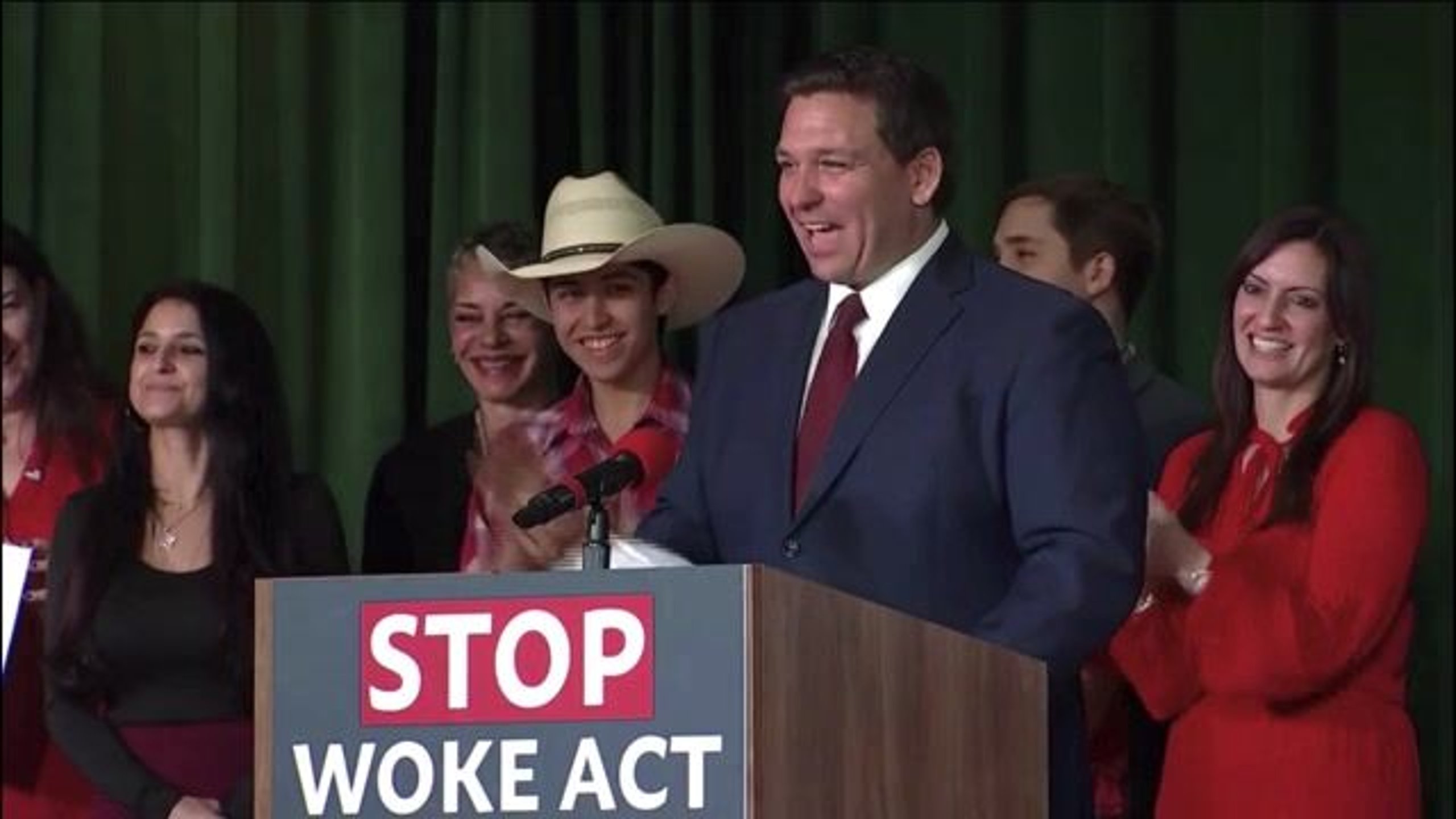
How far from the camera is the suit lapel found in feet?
10.9

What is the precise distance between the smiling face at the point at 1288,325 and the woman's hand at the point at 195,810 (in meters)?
1.47

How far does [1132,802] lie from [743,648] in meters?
1.94

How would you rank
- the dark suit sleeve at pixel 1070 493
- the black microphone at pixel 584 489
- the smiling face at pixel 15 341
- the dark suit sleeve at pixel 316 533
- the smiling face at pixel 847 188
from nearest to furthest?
the black microphone at pixel 584 489
the dark suit sleeve at pixel 1070 493
the smiling face at pixel 847 188
the dark suit sleeve at pixel 316 533
the smiling face at pixel 15 341

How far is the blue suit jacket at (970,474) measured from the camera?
10.7ft

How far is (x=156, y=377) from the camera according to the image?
15.0 ft

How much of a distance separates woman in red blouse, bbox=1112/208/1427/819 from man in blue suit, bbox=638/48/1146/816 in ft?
1.90

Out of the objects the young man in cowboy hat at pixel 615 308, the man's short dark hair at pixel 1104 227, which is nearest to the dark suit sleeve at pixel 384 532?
the young man in cowboy hat at pixel 615 308

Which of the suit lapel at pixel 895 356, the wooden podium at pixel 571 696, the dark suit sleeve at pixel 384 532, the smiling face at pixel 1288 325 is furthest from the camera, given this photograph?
the dark suit sleeve at pixel 384 532

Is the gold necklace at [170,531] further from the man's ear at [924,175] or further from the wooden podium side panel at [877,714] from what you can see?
the wooden podium side panel at [877,714]

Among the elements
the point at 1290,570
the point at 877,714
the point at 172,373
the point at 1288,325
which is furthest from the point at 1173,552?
the point at 172,373

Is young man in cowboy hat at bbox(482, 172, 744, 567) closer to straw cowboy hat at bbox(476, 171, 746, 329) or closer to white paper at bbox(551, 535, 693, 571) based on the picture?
straw cowboy hat at bbox(476, 171, 746, 329)

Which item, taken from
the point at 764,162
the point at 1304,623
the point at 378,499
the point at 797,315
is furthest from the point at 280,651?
the point at 764,162

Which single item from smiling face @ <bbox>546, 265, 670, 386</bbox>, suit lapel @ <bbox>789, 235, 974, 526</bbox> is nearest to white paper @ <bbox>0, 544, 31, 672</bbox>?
smiling face @ <bbox>546, 265, 670, 386</bbox>

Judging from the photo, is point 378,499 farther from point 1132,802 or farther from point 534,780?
point 534,780
